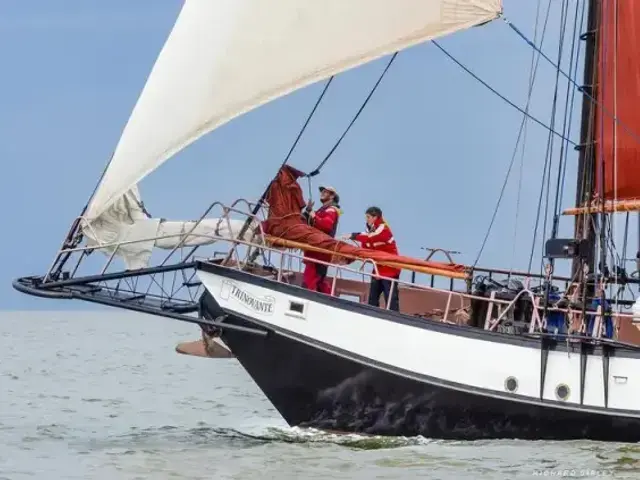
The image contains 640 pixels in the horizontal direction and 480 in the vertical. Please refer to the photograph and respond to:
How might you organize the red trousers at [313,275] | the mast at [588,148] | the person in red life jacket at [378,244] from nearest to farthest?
the person in red life jacket at [378,244] → the red trousers at [313,275] → the mast at [588,148]

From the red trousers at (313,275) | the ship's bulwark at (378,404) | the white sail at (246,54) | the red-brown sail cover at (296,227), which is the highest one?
the white sail at (246,54)

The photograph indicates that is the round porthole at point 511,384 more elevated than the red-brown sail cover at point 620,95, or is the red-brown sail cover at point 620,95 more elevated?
the red-brown sail cover at point 620,95

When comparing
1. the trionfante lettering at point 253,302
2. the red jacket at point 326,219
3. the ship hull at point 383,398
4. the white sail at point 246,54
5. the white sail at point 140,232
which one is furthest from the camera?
the red jacket at point 326,219

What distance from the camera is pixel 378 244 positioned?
814 inches

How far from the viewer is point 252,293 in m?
20.1

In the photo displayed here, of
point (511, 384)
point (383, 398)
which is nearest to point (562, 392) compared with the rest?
point (511, 384)

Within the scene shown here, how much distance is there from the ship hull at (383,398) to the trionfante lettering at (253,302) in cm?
9

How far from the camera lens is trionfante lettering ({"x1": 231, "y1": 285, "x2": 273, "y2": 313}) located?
20.1 m

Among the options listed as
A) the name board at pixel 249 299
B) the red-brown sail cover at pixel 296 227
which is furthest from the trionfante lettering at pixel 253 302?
the red-brown sail cover at pixel 296 227

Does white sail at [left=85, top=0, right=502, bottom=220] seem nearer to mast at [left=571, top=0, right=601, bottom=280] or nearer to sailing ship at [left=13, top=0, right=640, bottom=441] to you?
sailing ship at [left=13, top=0, right=640, bottom=441]

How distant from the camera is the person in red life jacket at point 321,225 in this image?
20.7 meters

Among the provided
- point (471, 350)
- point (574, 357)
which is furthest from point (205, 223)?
point (574, 357)

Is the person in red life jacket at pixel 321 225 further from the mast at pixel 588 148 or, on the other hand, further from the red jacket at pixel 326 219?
the mast at pixel 588 148

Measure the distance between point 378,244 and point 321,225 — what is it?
0.95m
